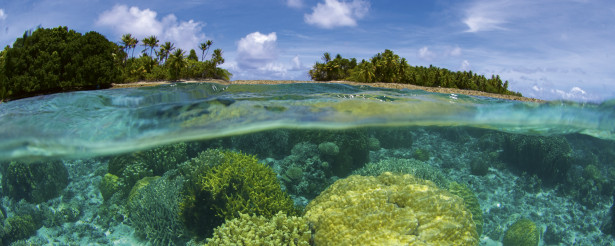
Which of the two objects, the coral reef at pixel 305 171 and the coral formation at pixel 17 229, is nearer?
the coral formation at pixel 17 229

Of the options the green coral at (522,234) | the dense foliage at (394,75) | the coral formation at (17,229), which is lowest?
the coral formation at (17,229)

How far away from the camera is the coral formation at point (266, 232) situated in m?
6.29

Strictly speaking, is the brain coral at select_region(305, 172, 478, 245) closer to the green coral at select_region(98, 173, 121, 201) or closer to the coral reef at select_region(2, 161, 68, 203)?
the green coral at select_region(98, 173, 121, 201)

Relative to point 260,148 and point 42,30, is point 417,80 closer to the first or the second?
point 260,148

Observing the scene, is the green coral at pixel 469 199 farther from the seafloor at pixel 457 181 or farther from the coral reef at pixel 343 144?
the coral reef at pixel 343 144

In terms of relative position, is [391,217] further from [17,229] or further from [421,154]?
[17,229]

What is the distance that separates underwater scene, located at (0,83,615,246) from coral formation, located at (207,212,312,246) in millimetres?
36

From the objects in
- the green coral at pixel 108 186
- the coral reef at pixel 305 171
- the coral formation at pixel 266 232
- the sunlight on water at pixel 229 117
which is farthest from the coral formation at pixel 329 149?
the green coral at pixel 108 186

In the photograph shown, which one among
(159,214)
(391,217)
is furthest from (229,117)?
(391,217)

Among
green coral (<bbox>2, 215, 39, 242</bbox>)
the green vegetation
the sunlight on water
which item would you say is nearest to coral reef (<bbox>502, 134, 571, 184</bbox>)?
the sunlight on water

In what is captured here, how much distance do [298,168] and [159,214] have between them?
382 cm

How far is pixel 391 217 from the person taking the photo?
612cm

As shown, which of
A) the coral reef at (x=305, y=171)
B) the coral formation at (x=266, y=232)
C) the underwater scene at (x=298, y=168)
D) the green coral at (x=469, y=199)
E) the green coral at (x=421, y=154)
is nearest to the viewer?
the coral formation at (x=266, y=232)

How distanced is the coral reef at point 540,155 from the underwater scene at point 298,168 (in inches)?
2.3
